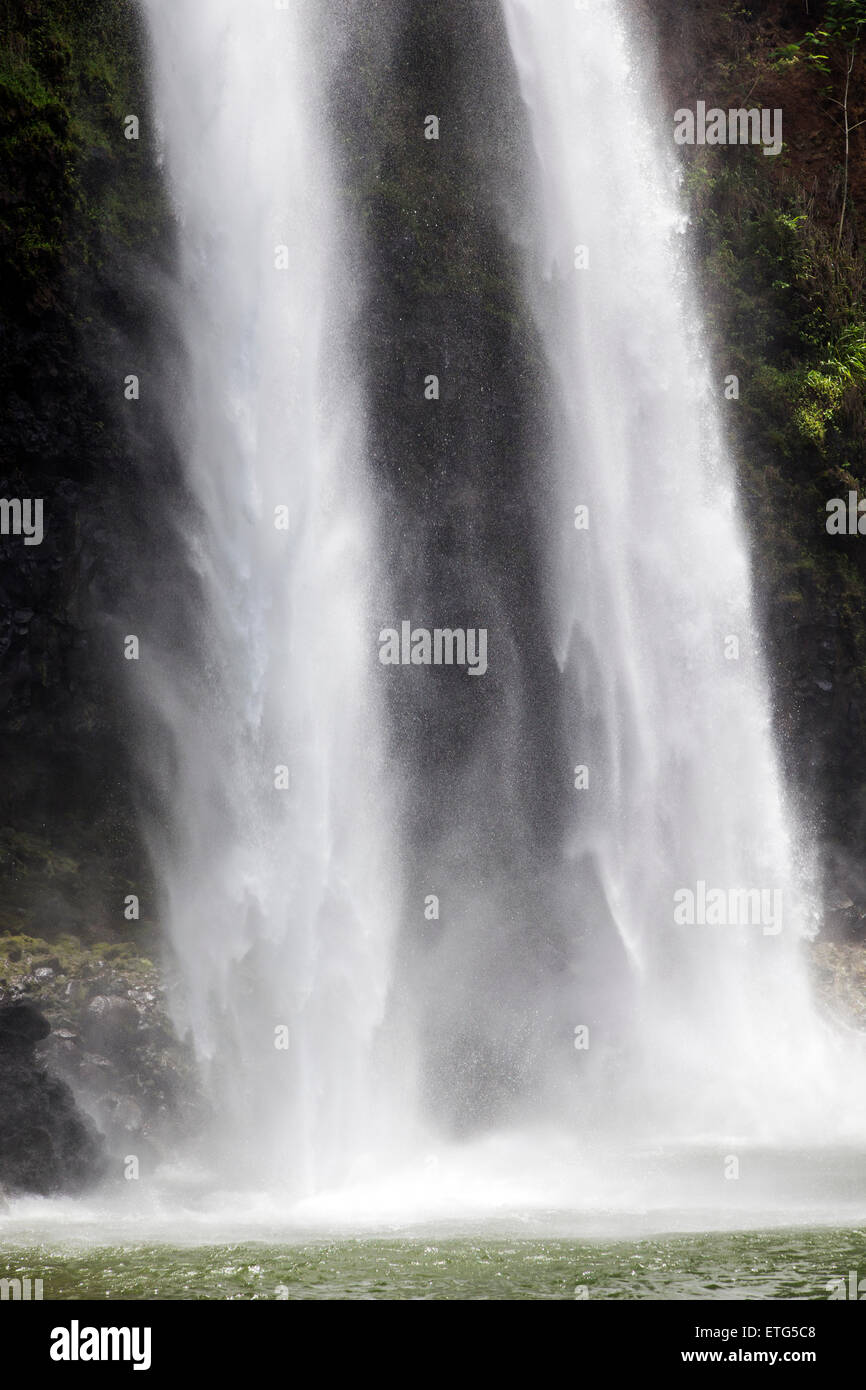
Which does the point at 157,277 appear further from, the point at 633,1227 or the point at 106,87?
the point at 633,1227

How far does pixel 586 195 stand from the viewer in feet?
71.7

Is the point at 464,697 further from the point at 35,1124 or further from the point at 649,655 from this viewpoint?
the point at 35,1124

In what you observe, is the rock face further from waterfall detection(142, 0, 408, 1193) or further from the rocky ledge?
waterfall detection(142, 0, 408, 1193)

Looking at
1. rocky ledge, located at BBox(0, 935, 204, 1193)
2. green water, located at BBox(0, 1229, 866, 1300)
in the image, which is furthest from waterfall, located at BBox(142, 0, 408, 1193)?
green water, located at BBox(0, 1229, 866, 1300)

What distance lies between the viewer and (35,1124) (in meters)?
15.9

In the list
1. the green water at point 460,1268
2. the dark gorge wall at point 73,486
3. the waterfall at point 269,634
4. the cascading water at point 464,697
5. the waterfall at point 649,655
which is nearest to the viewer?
the green water at point 460,1268

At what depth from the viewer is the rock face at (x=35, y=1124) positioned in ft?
50.5

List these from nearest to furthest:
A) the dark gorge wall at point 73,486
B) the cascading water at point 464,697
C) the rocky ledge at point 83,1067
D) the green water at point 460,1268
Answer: the green water at point 460,1268 < the rocky ledge at point 83,1067 < the cascading water at point 464,697 < the dark gorge wall at point 73,486

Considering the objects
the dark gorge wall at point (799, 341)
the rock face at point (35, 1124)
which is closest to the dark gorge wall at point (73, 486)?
the rock face at point (35, 1124)

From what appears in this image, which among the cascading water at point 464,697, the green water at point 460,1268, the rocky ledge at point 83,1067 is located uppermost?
the cascading water at point 464,697

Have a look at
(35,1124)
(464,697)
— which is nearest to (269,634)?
(464,697)

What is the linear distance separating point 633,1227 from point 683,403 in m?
14.1

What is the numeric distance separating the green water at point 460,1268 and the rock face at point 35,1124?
4.23m

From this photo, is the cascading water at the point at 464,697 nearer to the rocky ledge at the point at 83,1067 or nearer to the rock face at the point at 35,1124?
the rocky ledge at the point at 83,1067
